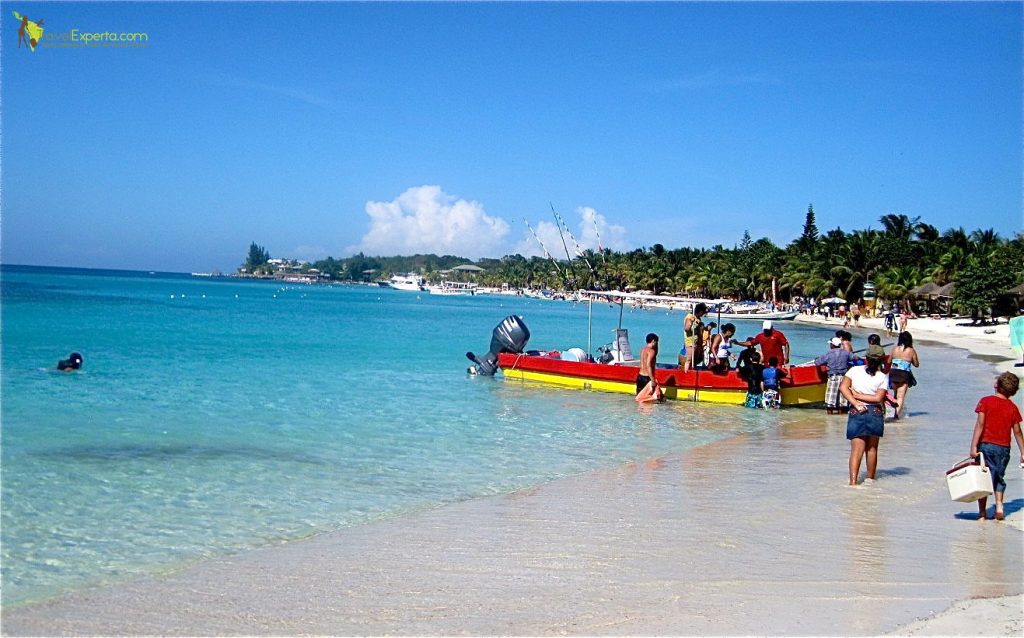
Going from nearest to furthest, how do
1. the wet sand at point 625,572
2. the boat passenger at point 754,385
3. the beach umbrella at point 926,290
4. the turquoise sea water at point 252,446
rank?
the wet sand at point 625,572
the turquoise sea water at point 252,446
the boat passenger at point 754,385
the beach umbrella at point 926,290

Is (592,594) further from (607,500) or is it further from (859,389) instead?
(859,389)

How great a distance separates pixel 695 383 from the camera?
17.1 m

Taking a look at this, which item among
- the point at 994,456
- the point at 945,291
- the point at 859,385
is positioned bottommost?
the point at 994,456

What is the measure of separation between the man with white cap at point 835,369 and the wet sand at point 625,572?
5419 millimetres

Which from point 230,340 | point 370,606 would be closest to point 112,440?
point 370,606

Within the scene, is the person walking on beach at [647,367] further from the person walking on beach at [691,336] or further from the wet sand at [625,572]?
the wet sand at [625,572]

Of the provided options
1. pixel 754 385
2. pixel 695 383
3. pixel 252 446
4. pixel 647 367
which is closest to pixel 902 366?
pixel 754 385

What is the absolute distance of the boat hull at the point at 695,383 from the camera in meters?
A: 16.7

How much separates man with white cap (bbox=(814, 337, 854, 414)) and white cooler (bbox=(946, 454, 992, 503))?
7.35 meters

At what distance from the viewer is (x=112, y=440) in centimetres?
1243

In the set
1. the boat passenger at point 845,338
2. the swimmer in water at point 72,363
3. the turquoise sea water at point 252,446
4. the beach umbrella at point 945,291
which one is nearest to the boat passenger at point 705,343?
the turquoise sea water at point 252,446

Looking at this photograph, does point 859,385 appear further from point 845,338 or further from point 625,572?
point 845,338

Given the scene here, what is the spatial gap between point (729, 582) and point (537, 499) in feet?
10.6

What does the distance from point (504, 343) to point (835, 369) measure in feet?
27.4
